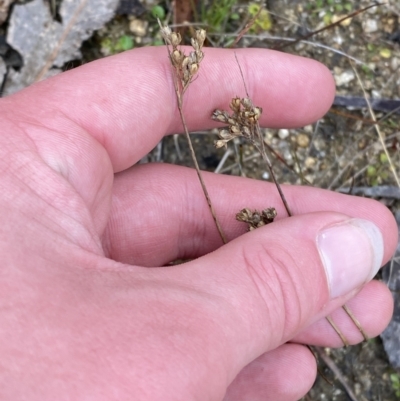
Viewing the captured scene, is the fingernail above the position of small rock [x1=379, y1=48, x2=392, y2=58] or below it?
below

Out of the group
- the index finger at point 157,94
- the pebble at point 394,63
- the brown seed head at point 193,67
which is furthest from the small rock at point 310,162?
the brown seed head at point 193,67

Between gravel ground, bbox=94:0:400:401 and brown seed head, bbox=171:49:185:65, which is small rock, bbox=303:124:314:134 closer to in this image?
gravel ground, bbox=94:0:400:401

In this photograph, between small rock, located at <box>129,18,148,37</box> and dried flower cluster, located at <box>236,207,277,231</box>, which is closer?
dried flower cluster, located at <box>236,207,277,231</box>

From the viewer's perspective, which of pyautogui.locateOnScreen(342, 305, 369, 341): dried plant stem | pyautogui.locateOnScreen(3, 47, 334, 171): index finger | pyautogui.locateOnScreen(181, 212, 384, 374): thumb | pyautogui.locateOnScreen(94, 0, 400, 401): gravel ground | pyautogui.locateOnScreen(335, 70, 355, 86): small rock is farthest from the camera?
pyautogui.locateOnScreen(335, 70, 355, 86): small rock

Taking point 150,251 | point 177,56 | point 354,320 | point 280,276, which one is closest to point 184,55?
point 177,56

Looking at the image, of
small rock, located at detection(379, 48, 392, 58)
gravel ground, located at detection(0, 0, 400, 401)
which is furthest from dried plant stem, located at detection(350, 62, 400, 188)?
small rock, located at detection(379, 48, 392, 58)

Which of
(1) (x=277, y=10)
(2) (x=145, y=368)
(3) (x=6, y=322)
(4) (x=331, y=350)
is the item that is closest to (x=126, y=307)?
(2) (x=145, y=368)

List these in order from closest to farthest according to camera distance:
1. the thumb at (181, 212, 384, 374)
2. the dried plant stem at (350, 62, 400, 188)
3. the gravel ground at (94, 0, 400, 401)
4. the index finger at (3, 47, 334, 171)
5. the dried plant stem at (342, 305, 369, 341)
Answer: the thumb at (181, 212, 384, 374) < the index finger at (3, 47, 334, 171) < the dried plant stem at (342, 305, 369, 341) < the dried plant stem at (350, 62, 400, 188) < the gravel ground at (94, 0, 400, 401)
